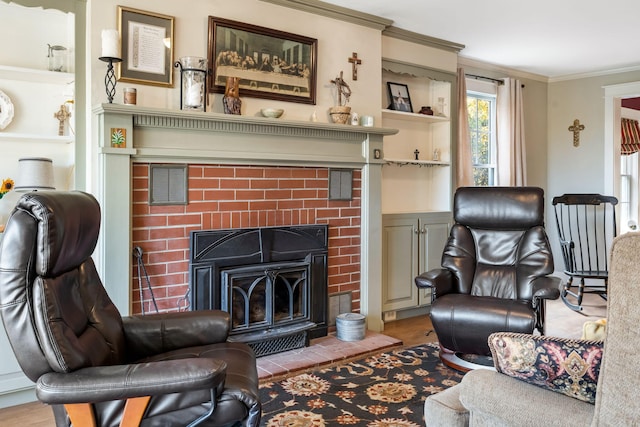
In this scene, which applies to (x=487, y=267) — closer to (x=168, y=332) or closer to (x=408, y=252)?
(x=408, y=252)

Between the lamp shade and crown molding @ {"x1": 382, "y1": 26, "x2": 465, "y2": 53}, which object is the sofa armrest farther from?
crown molding @ {"x1": 382, "y1": 26, "x2": 465, "y2": 53}

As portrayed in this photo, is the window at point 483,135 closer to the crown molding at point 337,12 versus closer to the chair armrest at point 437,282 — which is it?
the crown molding at point 337,12

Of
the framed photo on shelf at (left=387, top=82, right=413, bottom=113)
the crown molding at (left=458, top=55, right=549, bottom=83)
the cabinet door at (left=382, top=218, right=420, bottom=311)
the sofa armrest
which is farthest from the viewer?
the crown molding at (left=458, top=55, right=549, bottom=83)

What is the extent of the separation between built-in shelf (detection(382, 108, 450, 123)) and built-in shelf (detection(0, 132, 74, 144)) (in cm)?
250

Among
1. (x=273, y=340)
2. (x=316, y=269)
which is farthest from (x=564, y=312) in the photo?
(x=273, y=340)

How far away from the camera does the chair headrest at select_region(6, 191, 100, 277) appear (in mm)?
1568

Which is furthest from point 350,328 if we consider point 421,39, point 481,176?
point 481,176

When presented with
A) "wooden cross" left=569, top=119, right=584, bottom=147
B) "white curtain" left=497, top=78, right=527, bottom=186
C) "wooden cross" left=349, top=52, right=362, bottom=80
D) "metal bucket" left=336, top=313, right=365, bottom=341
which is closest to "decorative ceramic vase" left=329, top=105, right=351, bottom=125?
"wooden cross" left=349, top=52, right=362, bottom=80

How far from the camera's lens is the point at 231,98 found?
10.6 feet

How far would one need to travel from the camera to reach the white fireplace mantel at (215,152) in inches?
111

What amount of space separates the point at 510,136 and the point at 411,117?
1405 millimetres

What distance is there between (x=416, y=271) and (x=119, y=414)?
3.30 metres

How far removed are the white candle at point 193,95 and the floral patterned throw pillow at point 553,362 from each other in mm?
2336

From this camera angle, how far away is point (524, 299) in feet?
10.8
